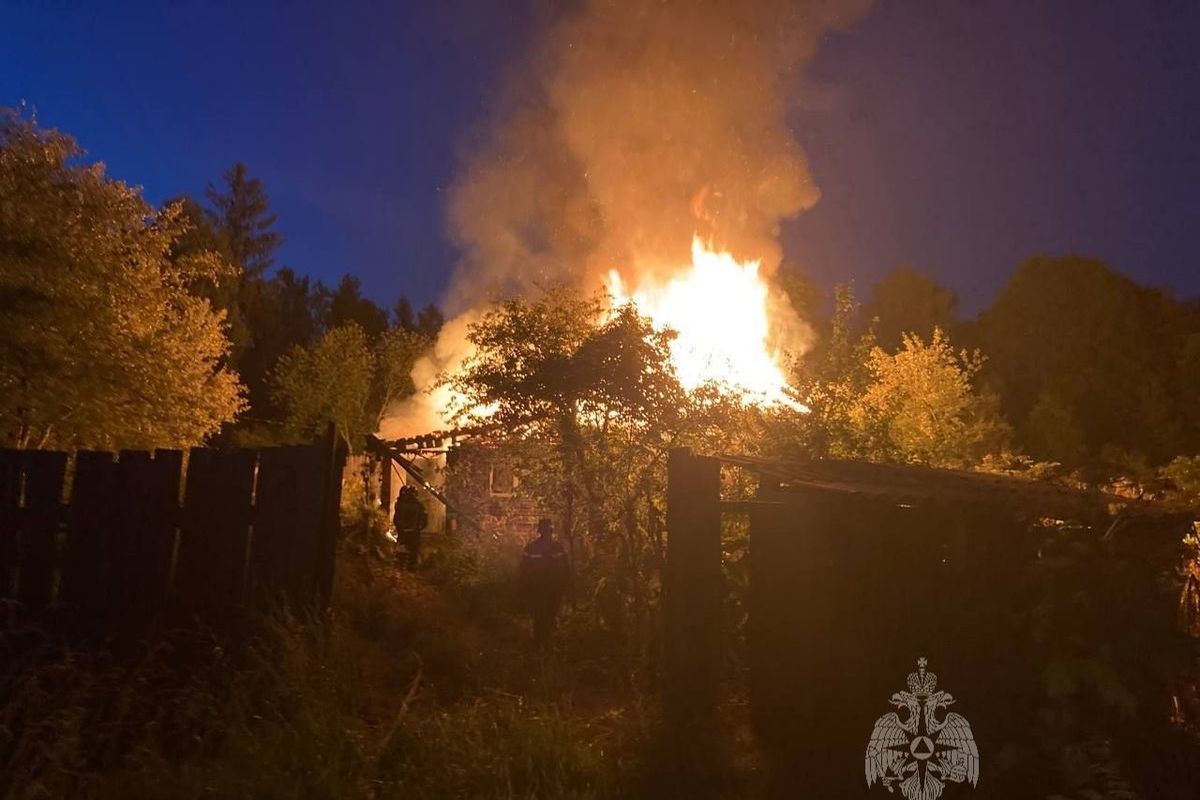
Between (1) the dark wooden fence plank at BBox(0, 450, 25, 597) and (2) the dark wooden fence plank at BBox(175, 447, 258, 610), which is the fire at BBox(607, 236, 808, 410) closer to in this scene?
(2) the dark wooden fence plank at BBox(175, 447, 258, 610)

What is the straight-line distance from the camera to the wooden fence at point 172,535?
6.70 meters

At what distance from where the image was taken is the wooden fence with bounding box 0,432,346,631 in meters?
6.70

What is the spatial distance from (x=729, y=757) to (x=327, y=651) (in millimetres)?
2877

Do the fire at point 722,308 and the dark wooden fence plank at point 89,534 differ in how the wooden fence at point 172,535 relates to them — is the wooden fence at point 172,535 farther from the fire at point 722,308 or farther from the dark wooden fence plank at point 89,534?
the fire at point 722,308

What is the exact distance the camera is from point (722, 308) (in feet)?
58.9

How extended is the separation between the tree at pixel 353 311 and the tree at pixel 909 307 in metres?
26.7

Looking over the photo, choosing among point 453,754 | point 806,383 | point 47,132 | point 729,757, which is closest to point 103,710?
point 453,754

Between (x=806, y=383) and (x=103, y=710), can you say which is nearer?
(x=103, y=710)

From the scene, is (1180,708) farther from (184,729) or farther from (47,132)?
(47,132)

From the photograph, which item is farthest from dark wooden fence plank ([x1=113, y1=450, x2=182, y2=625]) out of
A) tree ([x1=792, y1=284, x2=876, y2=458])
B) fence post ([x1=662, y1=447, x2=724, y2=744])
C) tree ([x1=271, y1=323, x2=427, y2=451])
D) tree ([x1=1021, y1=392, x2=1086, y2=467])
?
tree ([x1=1021, y1=392, x2=1086, y2=467])

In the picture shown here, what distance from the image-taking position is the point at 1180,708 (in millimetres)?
5586

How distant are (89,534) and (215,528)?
98 cm

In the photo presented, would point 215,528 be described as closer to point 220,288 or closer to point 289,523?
point 289,523

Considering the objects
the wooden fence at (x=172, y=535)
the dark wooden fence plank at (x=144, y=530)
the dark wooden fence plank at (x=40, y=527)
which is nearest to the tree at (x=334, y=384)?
the dark wooden fence plank at (x=40, y=527)
